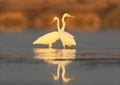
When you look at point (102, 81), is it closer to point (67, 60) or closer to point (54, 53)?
point (67, 60)

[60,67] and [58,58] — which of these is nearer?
[60,67]

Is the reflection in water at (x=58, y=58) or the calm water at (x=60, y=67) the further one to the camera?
the reflection in water at (x=58, y=58)

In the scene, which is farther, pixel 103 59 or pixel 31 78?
pixel 103 59

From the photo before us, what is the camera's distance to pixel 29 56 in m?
18.4

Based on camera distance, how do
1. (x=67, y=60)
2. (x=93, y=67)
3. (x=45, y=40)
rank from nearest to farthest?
(x=93, y=67) → (x=67, y=60) → (x=45, y=40)

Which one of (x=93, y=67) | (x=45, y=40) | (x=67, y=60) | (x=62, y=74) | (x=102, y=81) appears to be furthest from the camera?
(x=45, y=40)

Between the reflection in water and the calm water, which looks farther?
the reflection in water

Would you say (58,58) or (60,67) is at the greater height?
(58,58)

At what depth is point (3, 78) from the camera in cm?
1398

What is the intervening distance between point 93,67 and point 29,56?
3.00m

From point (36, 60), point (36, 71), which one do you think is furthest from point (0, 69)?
point (36, 60)

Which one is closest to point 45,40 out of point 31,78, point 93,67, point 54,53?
point 54,53

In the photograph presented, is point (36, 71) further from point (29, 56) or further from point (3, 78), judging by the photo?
point (29, 56)

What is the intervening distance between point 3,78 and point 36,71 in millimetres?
1402
